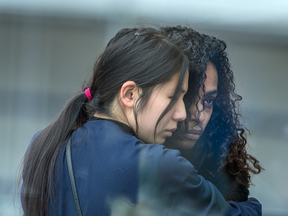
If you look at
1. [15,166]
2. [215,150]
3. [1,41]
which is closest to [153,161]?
[215,150]

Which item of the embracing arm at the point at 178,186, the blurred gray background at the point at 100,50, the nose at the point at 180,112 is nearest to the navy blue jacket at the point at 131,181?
the embracing arm at the point at 178,186

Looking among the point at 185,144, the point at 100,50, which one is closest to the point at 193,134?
the point at 185,144

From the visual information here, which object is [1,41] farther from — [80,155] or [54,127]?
[80,155]

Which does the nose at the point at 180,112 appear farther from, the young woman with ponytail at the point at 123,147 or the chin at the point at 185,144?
the chin at the point at 185,144

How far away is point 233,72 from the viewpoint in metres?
0.92

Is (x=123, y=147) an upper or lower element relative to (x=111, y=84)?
lower

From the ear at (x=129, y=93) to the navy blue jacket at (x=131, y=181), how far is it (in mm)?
96

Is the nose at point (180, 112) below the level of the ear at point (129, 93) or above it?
below

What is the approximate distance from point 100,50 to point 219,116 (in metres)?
0.50

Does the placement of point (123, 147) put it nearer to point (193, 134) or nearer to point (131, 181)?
point (131, 181)

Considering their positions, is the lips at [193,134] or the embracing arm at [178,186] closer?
the embracing arm at [178,186]

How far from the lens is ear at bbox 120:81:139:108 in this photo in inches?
32.5

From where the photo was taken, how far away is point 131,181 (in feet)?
2.40

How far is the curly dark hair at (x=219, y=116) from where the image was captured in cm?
87
